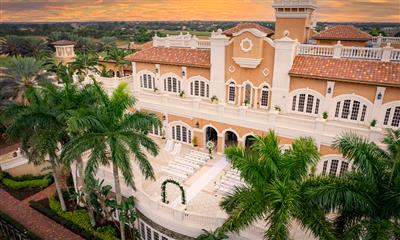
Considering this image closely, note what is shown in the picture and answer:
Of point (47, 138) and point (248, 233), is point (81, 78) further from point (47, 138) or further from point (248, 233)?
point (248, 233)

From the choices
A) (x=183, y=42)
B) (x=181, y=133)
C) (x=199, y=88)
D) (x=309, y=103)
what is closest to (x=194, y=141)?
(x=181, y=133)

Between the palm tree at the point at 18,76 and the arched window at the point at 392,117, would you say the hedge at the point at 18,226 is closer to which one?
the palm tree at the point at 18,76

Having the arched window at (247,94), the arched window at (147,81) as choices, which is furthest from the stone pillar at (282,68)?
the arched window at (147,81)

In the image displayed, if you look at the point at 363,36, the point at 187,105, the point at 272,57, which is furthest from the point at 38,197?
the point at 363,36

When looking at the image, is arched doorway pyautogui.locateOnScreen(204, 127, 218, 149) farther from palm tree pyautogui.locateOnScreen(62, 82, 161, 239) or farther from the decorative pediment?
palm tree pyautogui.locateOnScreen(62, 82, 161, 239)

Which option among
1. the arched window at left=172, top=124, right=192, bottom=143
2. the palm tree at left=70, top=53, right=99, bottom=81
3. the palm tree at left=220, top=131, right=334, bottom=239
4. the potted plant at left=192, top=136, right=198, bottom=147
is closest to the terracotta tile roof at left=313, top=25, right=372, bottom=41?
the potted plant at left=192, top=136, right=198, bottom=147

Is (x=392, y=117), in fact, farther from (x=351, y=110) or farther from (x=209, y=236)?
(x=209, y=236)
